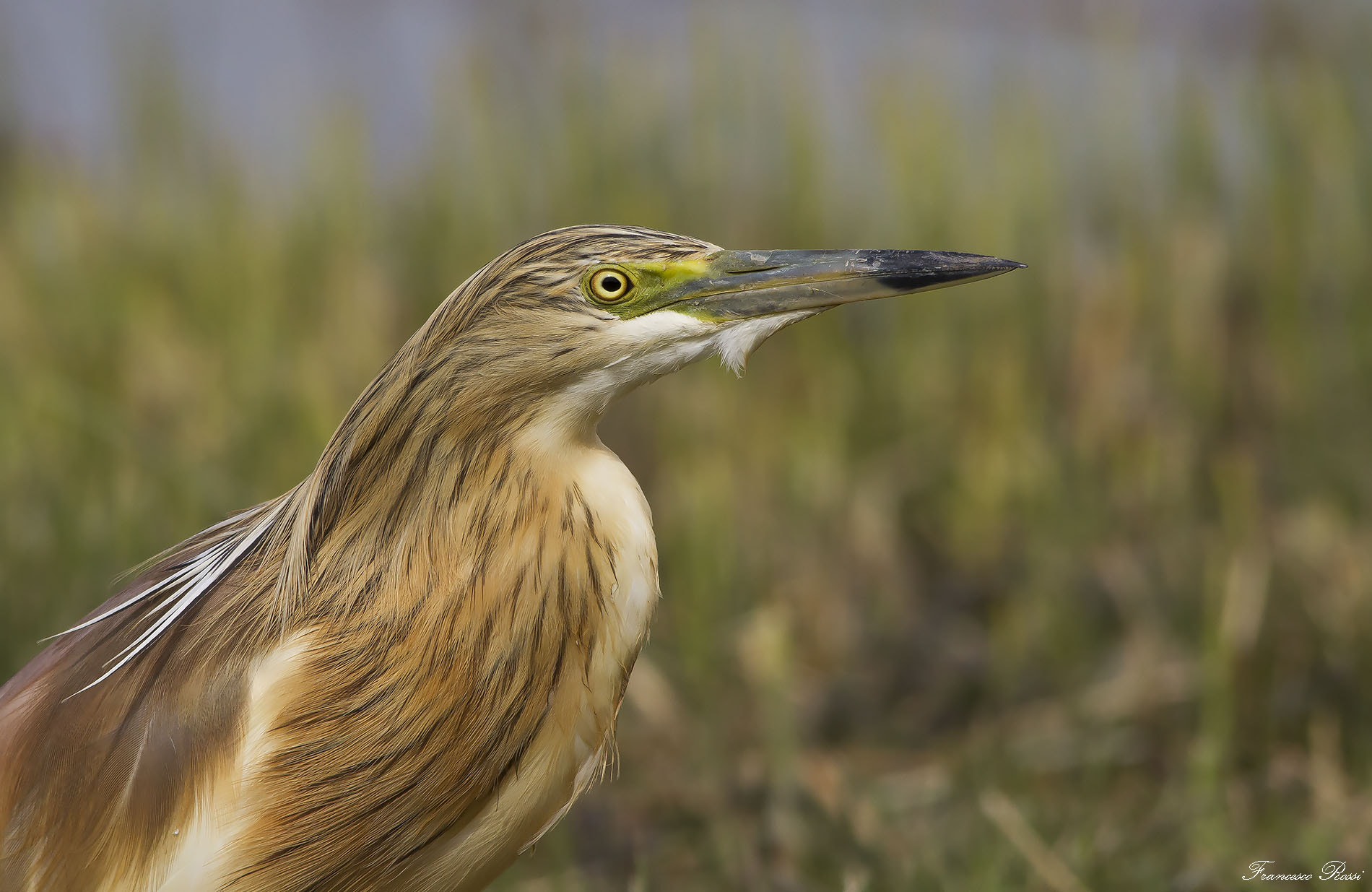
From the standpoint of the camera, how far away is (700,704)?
356 centimetres

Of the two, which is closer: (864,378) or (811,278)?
(811,278)

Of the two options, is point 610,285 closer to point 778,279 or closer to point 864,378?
point 778,279

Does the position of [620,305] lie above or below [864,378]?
above

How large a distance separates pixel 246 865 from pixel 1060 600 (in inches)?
96.6

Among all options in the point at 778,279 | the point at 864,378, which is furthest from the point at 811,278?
the point at 864,378

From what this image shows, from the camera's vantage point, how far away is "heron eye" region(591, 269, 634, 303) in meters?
1.87

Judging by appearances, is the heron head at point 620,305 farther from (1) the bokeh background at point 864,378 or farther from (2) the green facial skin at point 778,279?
(1) the bokeh background at point 864,378

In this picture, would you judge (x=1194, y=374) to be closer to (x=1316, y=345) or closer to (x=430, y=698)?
(x=1316, y=345)

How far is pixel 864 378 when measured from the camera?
454cm

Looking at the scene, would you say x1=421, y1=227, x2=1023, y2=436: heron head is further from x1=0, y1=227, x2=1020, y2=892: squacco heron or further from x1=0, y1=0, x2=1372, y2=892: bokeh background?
x1=0, y1=0, x2=1372, y2=892: bokeh background

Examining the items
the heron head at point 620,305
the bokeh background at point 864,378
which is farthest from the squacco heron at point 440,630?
the bokeh background at point 864,378

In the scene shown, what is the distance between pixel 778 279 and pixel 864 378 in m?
2.64

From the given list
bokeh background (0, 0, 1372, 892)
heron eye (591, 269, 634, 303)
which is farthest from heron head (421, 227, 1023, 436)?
bokeh background (0, 0, 1372, 892)

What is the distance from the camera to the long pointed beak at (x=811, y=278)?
1.91 m
